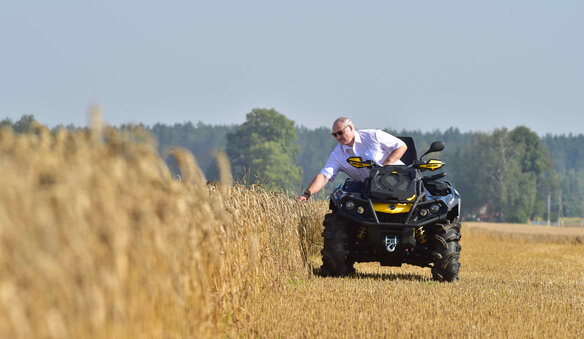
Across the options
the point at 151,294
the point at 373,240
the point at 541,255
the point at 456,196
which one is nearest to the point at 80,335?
the point at 151,294

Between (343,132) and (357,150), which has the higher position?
(343,132)

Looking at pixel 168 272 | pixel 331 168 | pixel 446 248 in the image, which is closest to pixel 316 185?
pixel 331 168

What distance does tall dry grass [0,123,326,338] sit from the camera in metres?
3.35

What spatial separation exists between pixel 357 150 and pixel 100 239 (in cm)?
784

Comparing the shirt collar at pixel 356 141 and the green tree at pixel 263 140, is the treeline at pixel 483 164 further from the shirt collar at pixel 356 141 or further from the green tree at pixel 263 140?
the shirt collar at pixel 356 141

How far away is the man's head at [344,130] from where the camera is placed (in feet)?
36.5

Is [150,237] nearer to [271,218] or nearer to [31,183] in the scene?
[31,183]

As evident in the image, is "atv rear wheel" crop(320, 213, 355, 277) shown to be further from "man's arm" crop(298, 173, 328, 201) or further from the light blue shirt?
the light blue shirt

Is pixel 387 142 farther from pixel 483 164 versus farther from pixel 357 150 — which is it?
pixel 483 164

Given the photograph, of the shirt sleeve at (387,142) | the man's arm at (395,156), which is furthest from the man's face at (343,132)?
the man's arm at (395,156)

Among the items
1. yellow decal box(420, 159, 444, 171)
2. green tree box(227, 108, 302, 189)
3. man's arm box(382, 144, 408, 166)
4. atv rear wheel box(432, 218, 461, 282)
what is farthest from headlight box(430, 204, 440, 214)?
green tree box(227, 108, 302, 189)

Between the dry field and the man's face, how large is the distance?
119 centimetres

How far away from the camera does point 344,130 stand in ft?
36.5

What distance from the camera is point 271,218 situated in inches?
388
